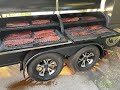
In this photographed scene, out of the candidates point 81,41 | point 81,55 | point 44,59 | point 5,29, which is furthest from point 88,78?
point 5,29

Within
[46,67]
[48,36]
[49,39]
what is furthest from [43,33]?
→ [46,67]

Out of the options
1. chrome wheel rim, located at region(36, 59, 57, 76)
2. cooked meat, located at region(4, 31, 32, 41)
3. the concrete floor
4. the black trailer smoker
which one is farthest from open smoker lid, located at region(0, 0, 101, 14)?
the concrete floor

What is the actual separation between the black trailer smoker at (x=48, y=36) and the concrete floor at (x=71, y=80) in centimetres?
16

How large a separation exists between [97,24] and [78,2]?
0.84m

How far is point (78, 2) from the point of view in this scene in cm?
362

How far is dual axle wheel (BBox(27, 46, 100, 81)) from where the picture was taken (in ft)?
9.35

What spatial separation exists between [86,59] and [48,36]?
1.10 metres

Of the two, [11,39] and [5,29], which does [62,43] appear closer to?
[11,39]

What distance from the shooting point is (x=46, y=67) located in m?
3.01

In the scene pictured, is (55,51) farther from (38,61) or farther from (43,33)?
(43,33)

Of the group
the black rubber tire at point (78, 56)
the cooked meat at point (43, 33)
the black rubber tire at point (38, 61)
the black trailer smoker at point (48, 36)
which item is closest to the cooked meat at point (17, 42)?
the black trailer smoker at point (48, 36)

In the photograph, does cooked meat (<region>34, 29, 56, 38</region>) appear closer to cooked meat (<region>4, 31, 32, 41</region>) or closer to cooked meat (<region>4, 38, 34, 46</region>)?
cooked meat (<region>4, 31, 32, 41</region>)

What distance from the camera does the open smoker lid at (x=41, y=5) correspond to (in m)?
3.02

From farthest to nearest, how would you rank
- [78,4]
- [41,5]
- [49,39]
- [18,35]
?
[78,4] < [41,5] < [18,35] < [49,39]
